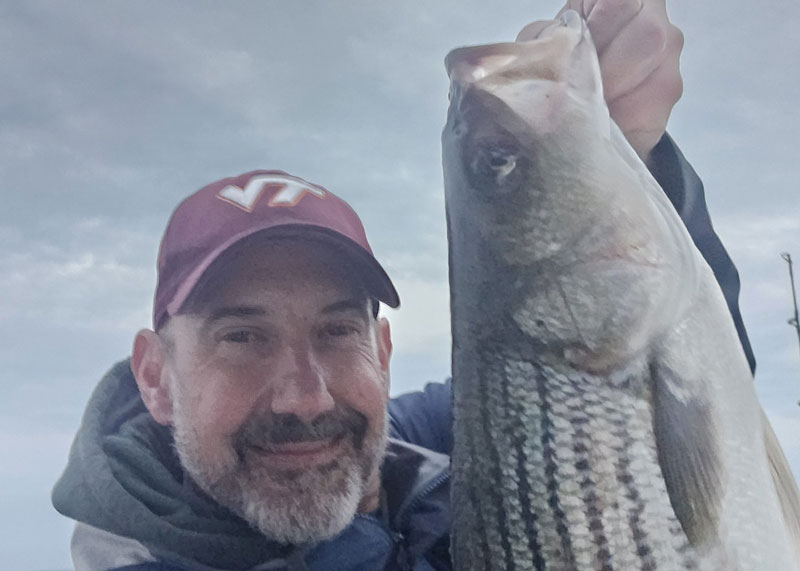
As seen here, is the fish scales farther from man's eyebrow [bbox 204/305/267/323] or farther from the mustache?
man's eyebrow [bbox 204/305/267/323]

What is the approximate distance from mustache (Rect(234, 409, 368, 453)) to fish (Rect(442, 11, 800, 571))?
28.4 inches

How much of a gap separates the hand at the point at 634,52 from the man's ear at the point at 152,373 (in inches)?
69.3

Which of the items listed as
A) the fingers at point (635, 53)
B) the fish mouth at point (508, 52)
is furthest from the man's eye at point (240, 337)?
the fingers at point (635, 53)

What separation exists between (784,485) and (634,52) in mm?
1209

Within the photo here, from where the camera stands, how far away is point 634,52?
2.32m

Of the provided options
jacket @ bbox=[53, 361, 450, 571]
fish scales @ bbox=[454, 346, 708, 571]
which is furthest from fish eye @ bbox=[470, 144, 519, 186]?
Answer: jacket @ bbox=[53, 361, 450, 571]

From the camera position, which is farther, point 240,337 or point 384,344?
point 384,344

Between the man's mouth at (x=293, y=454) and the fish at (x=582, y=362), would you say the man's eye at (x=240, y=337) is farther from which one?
the fish at (x=582, y=362)

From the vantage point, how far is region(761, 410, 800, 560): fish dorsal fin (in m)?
2.15

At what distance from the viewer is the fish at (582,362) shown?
82.1 inches

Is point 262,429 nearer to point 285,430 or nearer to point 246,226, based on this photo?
point 285,430

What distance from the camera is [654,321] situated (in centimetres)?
216

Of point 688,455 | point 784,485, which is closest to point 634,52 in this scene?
point 688,455

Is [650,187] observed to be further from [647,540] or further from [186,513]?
[186,513]
